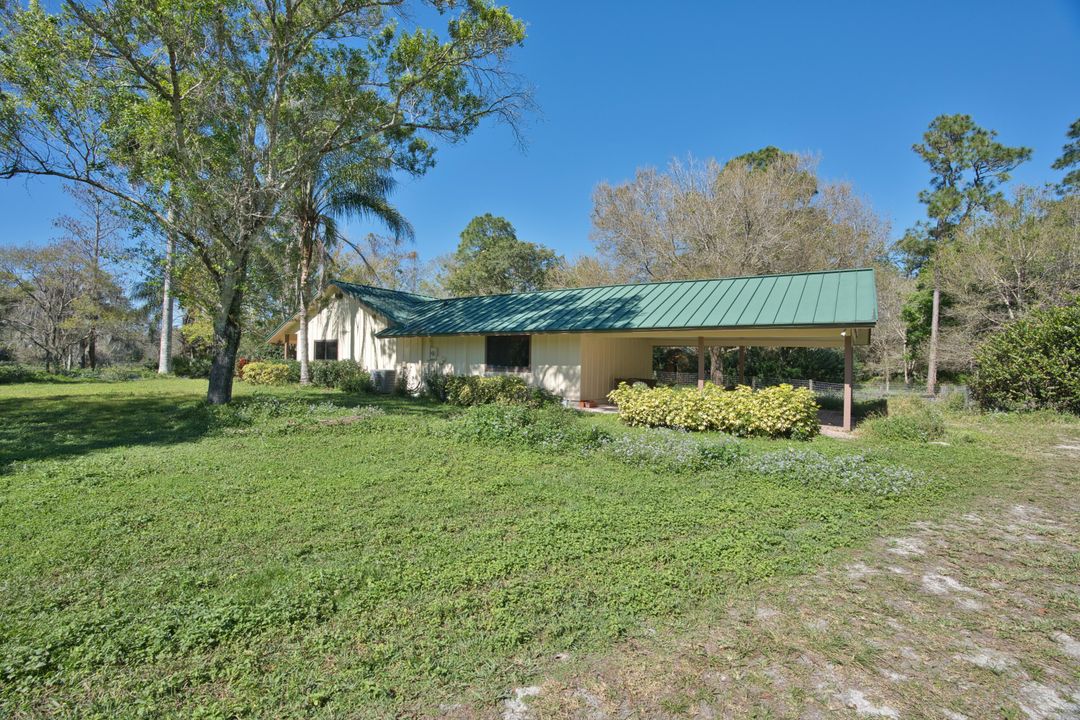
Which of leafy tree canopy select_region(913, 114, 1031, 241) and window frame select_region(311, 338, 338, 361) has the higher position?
leafy tree canopy select_region(913, 114, 1031, 241)

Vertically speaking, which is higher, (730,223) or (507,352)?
(730,223)

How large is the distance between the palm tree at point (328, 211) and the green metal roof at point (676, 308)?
3.01 m

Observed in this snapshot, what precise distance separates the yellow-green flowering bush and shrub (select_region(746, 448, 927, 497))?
2.60m

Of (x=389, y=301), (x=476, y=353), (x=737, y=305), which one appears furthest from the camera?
(x=389, y=301)

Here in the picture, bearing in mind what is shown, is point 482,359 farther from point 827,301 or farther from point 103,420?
point 827,301

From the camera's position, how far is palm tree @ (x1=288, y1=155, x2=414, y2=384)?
17.9m

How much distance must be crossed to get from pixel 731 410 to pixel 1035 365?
26.9 ft

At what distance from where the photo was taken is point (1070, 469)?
23.7 feet

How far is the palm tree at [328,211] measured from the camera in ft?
58.7

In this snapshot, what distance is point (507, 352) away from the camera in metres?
16.0

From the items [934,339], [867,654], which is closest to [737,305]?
[867,654]

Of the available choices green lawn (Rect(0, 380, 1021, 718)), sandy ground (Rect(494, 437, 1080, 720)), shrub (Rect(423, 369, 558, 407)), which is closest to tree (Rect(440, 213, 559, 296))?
shrub (Rect(423, 369, 558, 407))

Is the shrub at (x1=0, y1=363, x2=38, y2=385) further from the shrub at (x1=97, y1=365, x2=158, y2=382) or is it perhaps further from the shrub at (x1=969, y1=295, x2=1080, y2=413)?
the shrub at (x1=969, y1=295, x2=1080, y2=413)

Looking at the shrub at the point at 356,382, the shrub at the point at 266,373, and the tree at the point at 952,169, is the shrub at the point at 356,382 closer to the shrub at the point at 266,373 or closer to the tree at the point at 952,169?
the shrub at the point at 266,373
